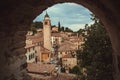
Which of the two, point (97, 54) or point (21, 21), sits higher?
A: point (21, 21)

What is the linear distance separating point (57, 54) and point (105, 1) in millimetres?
43477

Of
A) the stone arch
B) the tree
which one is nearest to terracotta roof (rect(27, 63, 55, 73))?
the tree

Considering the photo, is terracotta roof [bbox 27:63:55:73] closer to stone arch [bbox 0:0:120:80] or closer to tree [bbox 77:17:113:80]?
tree [bbox 77:17:113:80]

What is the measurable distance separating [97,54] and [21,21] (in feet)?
16.8

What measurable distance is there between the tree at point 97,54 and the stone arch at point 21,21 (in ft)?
15.2

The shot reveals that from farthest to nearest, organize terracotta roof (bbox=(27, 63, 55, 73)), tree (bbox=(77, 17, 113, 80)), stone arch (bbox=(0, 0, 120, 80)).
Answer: terracotta roof (bbox=(27, 63, 55, 73)), tree (bbox=(77, 17, 113, 80)), stone arch (bbox=(0, 0, 120, 80))

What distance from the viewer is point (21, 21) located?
12.2 ft

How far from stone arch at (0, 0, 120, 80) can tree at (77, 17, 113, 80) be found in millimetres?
4618

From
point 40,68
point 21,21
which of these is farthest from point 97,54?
point 40,68

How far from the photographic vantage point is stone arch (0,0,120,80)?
2967 mm

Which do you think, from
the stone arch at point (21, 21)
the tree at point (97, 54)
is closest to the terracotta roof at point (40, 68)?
the tree at point (97, 54)

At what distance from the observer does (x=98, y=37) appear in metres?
8.95

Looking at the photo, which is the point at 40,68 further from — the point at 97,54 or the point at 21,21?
the point at 21,21

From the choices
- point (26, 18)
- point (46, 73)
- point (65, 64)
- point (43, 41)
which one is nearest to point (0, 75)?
point (26, 18)
